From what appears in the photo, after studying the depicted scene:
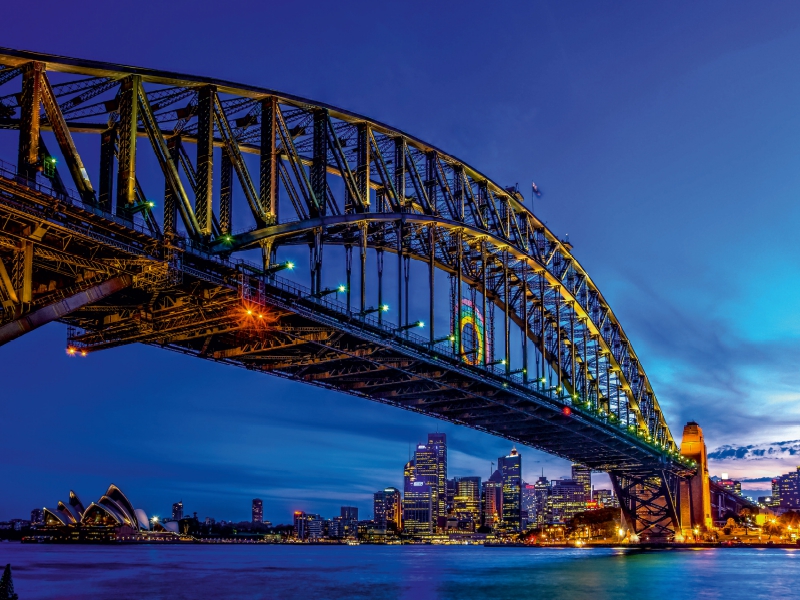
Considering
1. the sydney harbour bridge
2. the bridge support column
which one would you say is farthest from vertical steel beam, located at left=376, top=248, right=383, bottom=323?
the bridge support column

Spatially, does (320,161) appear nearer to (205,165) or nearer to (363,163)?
(363,163)

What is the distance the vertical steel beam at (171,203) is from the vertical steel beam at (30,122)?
635cm

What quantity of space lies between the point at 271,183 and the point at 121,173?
7850 millimetres

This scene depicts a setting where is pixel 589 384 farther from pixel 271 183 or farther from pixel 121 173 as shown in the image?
pixel 121 173

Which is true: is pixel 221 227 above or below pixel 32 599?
above

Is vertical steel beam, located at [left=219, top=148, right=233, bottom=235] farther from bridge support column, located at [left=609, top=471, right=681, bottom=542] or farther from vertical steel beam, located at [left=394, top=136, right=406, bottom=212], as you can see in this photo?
bridge support column, located at [left=609, top=471, right=681, bottom=542]

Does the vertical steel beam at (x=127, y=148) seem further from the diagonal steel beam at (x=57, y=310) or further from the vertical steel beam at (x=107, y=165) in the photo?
the diagonal steel beam at (x=57, y=310)

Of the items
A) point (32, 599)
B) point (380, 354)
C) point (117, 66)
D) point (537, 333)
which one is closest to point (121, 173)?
point (117, 66)

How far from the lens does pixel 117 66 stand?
32.4 m

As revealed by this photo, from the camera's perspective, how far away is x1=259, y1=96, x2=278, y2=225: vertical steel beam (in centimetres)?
3838

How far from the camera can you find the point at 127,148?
32.0 m

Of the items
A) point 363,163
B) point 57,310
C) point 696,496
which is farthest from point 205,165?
point 696,496

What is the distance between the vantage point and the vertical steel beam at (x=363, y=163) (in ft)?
151

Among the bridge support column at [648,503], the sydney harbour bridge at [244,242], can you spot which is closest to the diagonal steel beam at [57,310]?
the sydney harbour bridge at [244,242]
